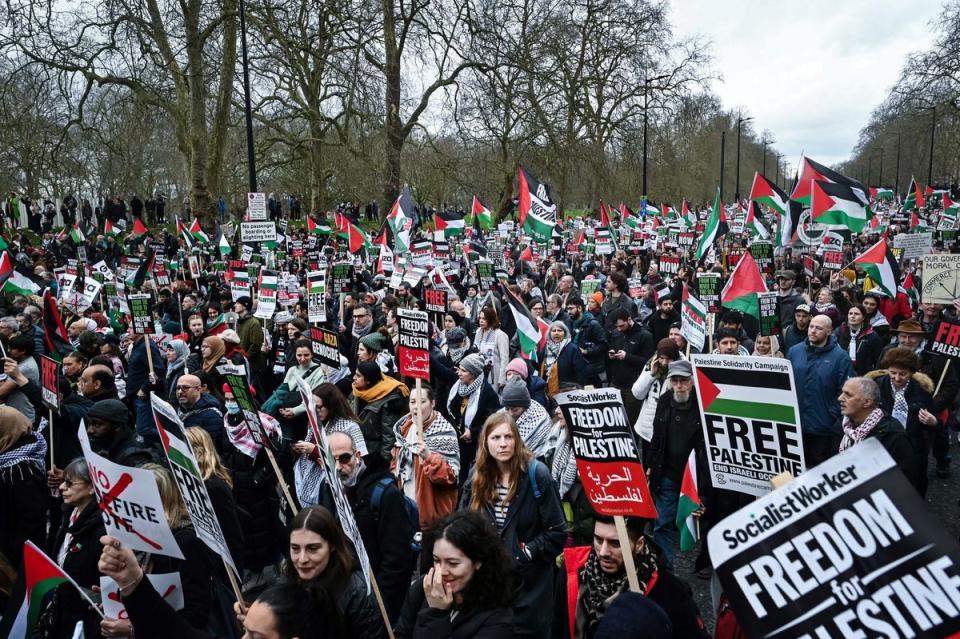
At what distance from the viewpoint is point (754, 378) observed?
3.39 meters

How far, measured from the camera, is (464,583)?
2.71m

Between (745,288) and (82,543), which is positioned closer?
(82,543)

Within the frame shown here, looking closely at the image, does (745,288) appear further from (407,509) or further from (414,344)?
(407,509)

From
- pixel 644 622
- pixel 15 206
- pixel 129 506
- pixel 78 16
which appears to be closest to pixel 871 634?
pixel 644 622

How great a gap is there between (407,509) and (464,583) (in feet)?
4.48

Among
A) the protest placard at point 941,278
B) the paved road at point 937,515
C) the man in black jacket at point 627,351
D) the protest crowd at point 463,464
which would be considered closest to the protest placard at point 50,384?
the protest crowd at point 463,464

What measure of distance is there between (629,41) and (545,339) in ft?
80.8

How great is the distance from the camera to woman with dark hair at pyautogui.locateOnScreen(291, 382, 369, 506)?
4.47 metres

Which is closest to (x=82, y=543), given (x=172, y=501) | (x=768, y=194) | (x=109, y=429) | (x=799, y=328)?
(x=172, y=501)

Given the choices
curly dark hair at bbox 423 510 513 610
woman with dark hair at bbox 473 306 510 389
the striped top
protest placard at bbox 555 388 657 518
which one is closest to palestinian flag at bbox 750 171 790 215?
woman with dark hair at bbox 473 306 510 389

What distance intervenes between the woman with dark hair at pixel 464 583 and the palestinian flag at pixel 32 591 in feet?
4.20

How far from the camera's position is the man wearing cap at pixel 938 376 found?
653 centimetres

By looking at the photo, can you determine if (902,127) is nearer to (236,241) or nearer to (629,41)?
(629,41)

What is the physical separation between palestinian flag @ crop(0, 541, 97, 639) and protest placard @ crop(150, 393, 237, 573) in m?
0.54
